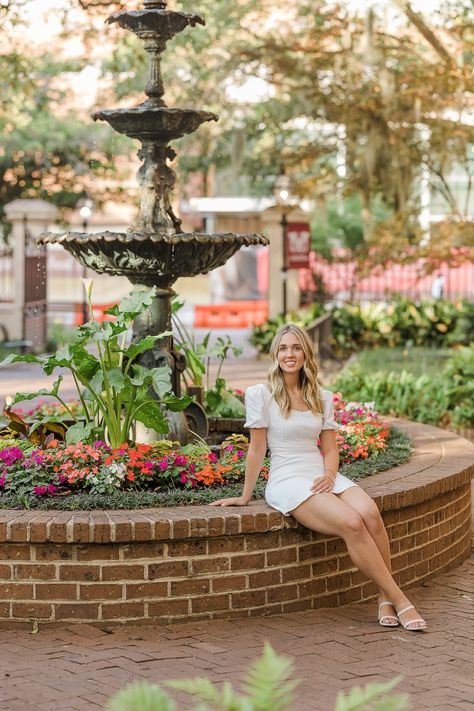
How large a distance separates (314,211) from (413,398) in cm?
997

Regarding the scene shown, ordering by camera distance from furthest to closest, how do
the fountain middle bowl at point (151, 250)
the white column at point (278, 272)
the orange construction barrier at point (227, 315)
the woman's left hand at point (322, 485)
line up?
the orange construction barrier at point (227, 315), the white column at point (278, 272), the fountain middle bowl at point (151, 250), the woman's left hand at point (322, 485)

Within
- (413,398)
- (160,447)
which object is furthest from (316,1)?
(160,447)

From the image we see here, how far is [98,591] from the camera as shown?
18.4 ft

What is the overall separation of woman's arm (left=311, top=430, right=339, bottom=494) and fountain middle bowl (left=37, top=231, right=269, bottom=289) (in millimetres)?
1671

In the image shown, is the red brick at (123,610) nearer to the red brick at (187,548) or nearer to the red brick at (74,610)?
→ the red brick at (74,610)

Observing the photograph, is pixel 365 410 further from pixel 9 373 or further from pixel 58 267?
pixel 58 267

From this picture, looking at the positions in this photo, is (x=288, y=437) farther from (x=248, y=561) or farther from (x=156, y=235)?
(x=156, y=235)

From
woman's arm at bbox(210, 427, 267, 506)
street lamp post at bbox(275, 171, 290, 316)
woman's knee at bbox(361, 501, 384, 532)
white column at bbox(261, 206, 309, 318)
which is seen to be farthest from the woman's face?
white column at bbox(261, 206, 309, 318)

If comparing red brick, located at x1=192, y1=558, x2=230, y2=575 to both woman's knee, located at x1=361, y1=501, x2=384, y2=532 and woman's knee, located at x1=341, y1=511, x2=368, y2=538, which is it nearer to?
woman's knee, located at x1=341, y1=511, x2=368, y2=538

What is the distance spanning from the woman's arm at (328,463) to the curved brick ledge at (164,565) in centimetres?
22

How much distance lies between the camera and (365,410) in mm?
8758

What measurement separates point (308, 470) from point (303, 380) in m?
0.47

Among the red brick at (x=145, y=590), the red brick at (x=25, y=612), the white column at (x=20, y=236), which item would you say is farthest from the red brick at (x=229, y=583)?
the white column at (x=20, y=236)

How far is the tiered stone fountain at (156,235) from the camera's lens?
7.43 m
